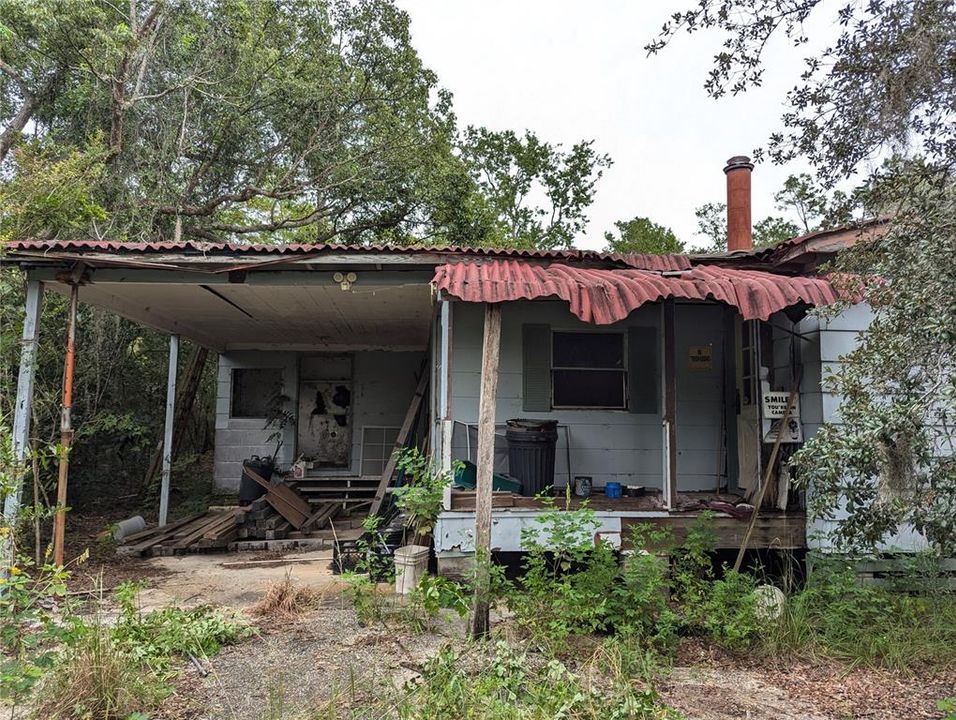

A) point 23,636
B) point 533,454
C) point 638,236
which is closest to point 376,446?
point 533,454

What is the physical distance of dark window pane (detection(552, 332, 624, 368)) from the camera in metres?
6.92

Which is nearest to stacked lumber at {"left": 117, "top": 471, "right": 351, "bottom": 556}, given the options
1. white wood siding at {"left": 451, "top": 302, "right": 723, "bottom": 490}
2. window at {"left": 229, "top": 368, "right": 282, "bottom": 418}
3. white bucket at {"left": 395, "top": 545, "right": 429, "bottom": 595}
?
window at {"left": 229, "top": 368, "right": 282, "bottom": 418}

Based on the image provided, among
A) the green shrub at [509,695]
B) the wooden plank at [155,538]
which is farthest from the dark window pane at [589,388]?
the wooden plank at [155,538]

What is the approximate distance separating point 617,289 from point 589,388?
2.06 meters

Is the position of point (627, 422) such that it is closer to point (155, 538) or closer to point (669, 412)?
point (669, 412)

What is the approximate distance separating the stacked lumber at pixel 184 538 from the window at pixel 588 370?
4.42 meters

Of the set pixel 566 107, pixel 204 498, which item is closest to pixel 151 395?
pixel 204 498

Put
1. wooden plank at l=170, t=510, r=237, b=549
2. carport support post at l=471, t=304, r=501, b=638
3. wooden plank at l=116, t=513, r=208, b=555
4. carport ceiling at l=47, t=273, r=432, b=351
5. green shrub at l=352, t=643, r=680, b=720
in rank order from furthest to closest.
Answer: wooden plank at l=170, t=510, r=237, b=549
wooden plank at l=116, t=513, r=208, b=555
carport ceiling at l=47, t=273, r=432, b=351
carport support post at l=471, t=304, r=501, b=638
green shrub at l=352, t=643, r=680, b=720

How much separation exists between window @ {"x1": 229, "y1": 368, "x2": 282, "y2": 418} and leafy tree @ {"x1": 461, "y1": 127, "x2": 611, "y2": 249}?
10.6 m

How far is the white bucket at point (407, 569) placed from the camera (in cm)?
536

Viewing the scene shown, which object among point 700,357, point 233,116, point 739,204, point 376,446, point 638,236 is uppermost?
point 638,236

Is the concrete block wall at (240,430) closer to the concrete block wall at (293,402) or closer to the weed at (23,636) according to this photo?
the concrete block wall at (293,402)

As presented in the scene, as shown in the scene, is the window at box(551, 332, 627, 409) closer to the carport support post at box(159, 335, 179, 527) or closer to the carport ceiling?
the carport ceiling

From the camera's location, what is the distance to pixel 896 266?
322 cm
